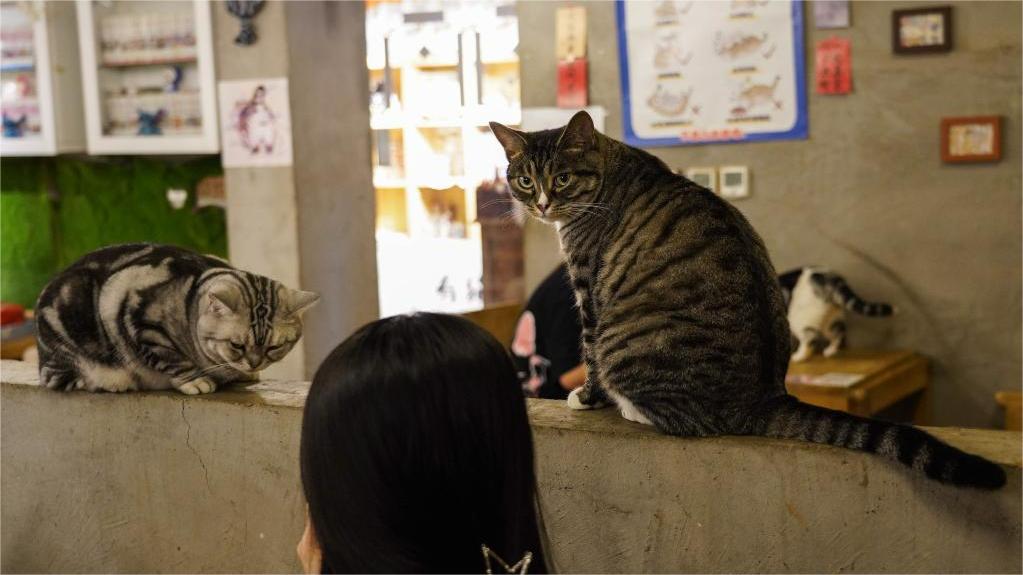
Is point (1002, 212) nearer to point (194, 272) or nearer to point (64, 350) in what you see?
point (194, 272)

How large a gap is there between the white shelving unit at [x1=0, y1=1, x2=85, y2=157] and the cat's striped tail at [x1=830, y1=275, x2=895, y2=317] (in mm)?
2879

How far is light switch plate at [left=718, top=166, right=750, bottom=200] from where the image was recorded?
12.7 ft

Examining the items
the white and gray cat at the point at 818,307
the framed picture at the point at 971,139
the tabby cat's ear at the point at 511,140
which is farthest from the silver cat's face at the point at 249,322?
the framed picture at the point at 971,139

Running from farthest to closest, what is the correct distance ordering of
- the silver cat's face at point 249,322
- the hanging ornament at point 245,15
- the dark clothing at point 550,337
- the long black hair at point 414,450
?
the hanging ornament at point 245,15 → the dark clothing at point 550,337 → the silver cat's face at point 249,322 → the long black hair at point 414,450

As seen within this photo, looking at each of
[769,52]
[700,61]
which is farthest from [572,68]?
[769,52]

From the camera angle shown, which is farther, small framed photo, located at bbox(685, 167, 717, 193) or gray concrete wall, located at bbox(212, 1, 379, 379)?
small framed photo, located at bbox(685, 167, 717, 193)

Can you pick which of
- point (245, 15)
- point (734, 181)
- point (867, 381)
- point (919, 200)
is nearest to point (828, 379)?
point (867, 381)

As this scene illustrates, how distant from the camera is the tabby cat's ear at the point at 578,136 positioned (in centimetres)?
184

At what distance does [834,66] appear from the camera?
12.1 ft

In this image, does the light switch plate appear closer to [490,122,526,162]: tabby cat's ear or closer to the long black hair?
[490,122,526,162]: tabby cat's ear

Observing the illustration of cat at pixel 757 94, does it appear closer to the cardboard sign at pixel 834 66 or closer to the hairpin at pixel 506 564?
the cardboard sign at pixel 834 66

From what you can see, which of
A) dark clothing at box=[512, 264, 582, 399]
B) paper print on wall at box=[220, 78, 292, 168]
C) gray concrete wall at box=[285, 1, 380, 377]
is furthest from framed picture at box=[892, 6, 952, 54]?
paper print on wall at box=[220, 78, 292, 168]

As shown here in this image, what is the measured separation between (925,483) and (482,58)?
4273mm

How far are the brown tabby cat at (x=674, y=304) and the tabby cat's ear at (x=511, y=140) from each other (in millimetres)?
60
